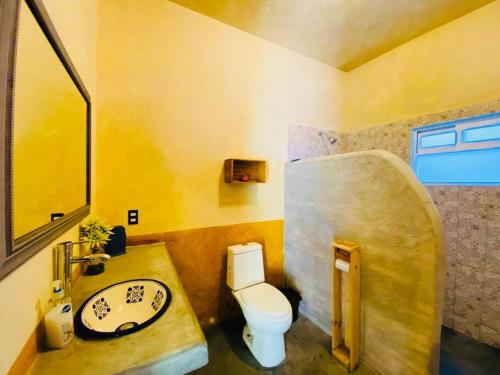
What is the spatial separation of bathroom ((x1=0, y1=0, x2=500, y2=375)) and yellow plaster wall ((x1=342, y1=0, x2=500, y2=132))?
0.05 ft

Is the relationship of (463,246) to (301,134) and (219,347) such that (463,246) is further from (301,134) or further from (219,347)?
(219,347)

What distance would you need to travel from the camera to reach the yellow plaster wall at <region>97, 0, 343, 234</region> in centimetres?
155

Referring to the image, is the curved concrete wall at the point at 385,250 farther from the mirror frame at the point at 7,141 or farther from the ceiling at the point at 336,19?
the mirror frame at the point at 7,141

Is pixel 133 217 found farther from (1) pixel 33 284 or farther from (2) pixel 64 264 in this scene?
(1) pixel 33 284

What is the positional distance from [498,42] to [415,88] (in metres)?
0.58

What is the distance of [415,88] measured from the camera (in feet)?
7.08

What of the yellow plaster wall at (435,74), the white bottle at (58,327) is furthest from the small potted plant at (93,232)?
the yellow plaster wall at (435,74)

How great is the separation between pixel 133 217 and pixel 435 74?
10.0ft

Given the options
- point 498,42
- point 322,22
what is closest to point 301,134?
point 322,22

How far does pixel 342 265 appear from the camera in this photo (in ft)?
5.05

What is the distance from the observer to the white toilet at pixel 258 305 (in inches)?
58.5

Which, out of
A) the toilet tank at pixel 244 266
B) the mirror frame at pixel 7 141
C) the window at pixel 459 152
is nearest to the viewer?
the mirror frame at pixel 7 141

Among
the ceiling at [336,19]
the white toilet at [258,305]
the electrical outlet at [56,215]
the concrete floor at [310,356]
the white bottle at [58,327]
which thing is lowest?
the concrete floor at [310,356]

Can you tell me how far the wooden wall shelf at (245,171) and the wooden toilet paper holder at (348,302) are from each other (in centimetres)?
92
